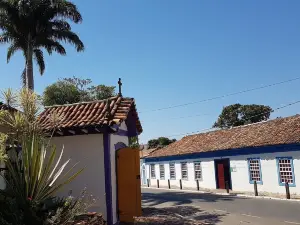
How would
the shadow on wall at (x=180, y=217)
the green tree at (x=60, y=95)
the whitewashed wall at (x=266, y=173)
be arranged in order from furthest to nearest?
the green tree at (x=60, y=95) < the whitewashed wall at (x=266, y=173) < the shadow on wall at (x=180, y=217)

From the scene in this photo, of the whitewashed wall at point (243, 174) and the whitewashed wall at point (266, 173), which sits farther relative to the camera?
the whitewashed wall at point (243, 174)

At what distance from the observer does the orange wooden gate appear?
9672mm

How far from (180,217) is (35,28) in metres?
15.7

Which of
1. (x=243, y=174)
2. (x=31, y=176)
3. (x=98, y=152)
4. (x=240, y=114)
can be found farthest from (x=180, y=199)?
(x=240, y=114)

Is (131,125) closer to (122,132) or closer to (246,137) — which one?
(122,132)

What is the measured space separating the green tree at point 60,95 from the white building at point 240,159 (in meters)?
11.0

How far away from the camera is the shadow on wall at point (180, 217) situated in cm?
1016

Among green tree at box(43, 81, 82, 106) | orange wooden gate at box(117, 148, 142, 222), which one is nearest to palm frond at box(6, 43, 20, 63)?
green tree at box(43, 81, 82, 106)

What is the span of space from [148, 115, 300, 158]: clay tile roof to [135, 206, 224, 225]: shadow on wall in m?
9.32

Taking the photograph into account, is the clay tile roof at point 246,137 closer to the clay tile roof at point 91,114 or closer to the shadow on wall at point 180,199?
the shadow on wall at point 180,199

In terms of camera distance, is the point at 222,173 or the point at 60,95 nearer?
the point at 222,173

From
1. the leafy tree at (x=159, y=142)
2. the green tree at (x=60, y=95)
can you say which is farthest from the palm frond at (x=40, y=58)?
the leafy tree at (x=159, y=142)

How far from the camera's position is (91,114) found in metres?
10.2

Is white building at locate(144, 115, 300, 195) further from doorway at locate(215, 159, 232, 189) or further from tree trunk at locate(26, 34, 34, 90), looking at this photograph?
tree trunk at locate(26, 34, 34, 90)
